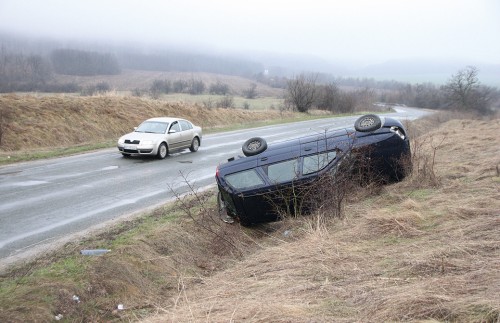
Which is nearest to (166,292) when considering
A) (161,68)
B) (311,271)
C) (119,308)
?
(119,308)

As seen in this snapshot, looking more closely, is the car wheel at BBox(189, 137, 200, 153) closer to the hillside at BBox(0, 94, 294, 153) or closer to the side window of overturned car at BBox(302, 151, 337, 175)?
the hillside at BBox(0, 94, 294, 153)

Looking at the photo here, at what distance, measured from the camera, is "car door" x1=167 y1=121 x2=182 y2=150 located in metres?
17.5

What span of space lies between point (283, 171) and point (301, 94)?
47048 millimetres

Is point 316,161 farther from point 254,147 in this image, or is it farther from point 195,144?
point 195,144

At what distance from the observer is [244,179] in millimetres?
8062

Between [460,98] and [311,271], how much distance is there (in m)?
62.3

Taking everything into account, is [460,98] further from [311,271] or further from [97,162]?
[311,271]

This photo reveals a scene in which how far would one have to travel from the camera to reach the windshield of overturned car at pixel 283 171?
7840mm

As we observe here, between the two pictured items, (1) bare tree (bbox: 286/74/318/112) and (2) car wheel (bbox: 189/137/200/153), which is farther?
(1) bare tree (bbox: 286/74/318/112)

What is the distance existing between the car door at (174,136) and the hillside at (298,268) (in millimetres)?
8898

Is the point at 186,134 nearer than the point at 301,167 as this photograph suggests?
No

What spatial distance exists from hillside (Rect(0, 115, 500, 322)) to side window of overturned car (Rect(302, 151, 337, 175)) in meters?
0.88

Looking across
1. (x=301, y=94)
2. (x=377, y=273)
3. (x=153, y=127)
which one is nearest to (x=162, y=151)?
(x=153, y=127)

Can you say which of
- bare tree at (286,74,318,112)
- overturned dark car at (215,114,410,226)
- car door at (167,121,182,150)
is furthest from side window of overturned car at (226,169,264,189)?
bare tree at (286,74,318,112)
